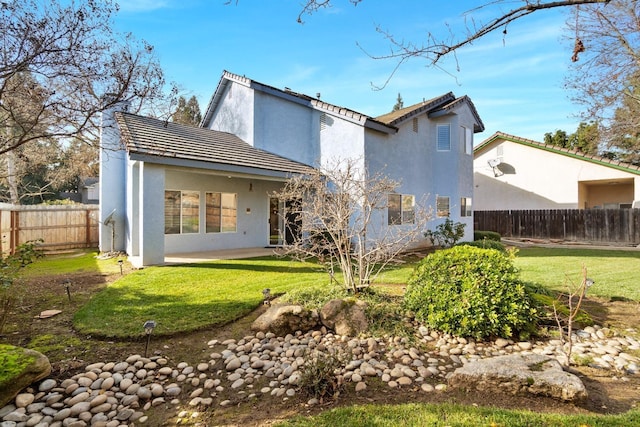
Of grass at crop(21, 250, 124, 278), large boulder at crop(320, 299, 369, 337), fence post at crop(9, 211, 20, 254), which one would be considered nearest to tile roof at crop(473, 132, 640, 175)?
large boulder at crop(320, 299, 369, 337)

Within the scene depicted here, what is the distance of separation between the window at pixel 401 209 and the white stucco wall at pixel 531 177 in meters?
10.7

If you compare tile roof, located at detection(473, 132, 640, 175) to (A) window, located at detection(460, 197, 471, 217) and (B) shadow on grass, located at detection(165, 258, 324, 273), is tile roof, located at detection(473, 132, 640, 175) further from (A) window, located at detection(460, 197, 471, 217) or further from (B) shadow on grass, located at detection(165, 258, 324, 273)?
(B) shadow on grass, located at detection(165, 258, 324, 273)

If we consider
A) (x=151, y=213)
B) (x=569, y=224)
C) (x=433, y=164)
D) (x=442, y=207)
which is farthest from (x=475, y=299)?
(x=569, y=224)

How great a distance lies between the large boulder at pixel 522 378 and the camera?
10.4 feet

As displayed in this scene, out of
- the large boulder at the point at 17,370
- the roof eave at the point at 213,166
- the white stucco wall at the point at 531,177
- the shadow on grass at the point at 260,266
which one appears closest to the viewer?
the large boulder at the point at 17,370

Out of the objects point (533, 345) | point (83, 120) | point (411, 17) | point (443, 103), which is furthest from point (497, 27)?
point (443, 103)

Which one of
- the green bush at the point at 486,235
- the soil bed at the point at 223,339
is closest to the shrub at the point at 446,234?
the green bush at the point at 486,235

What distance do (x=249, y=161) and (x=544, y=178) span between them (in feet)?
61.7

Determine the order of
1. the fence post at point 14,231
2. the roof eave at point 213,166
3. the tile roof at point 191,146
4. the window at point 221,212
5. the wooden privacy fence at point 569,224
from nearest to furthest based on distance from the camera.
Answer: the roof eave at point 213,166, the tile roof at point 191,146, the fence post at point 14,231, the window at point 221,212, the wooden privacy fence at point 569,224

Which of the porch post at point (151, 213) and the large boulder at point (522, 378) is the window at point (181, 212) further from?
the large boulder at point (522, 378)

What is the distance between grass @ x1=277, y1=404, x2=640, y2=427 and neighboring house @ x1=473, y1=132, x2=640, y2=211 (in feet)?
70.3

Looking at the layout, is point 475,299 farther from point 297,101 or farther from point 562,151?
point 562,151

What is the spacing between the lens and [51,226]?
14117 millimetres

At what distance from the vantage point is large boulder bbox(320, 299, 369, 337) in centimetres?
509
